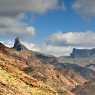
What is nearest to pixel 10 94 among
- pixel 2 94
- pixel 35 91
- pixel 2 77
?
pixel 2 94

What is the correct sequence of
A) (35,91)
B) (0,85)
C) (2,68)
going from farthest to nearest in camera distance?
(2,68) < (35,91) < (0,85)

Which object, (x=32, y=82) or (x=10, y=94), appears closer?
(x=10, y=94)

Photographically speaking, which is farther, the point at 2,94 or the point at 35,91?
the point at 35,91

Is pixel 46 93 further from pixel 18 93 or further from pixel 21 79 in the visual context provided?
pixel 18 93

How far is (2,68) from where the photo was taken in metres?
76.6

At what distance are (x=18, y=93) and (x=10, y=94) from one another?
350cm

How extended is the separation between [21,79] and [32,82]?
489cm

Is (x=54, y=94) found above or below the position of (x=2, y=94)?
below

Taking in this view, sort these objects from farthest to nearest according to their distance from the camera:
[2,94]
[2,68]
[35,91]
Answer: [2,68] → [35,91] → [2,94]

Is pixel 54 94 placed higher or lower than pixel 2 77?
lower

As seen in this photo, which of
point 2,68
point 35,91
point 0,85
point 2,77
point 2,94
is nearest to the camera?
point 2,94

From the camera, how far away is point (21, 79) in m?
75.3

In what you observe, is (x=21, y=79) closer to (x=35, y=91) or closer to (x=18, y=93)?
(x=35, y=91)

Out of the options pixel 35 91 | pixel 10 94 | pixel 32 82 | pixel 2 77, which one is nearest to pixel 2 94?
pixel 10 94
